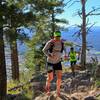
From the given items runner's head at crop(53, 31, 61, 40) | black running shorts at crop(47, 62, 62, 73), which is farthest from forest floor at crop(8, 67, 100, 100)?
runner's head at crop(53, 31, 61, 40)

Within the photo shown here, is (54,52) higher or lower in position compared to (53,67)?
higher

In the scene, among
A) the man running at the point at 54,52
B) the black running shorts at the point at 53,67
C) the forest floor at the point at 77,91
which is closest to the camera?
the forest floor at the point at 77,91

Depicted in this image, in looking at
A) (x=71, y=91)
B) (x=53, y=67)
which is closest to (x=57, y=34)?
(x=53, y=67)

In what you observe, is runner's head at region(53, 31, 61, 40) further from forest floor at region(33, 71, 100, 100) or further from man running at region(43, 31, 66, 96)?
forest floor at region(33, 71, 100, 100)

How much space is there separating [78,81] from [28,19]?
237 inches

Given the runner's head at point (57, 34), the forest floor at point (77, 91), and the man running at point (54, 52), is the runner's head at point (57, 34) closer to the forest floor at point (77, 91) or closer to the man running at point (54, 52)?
the man running at point (54, 52)

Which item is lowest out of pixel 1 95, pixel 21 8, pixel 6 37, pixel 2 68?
pixel 1 95

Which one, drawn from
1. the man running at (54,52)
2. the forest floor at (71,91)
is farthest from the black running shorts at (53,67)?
the forest floor at (71,91)

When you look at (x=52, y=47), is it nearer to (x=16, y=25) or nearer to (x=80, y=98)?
(x=80, y=98)

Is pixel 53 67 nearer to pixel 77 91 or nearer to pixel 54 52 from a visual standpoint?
pixel 54 52

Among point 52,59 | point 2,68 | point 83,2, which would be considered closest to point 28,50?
point 83,2

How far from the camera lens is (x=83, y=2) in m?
29.7

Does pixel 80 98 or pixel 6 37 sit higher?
pixel 6 37

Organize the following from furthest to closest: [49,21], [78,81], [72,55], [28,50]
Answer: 1. [28,50]
2. [49,21]
3. [72,55]
4. [78,81]
